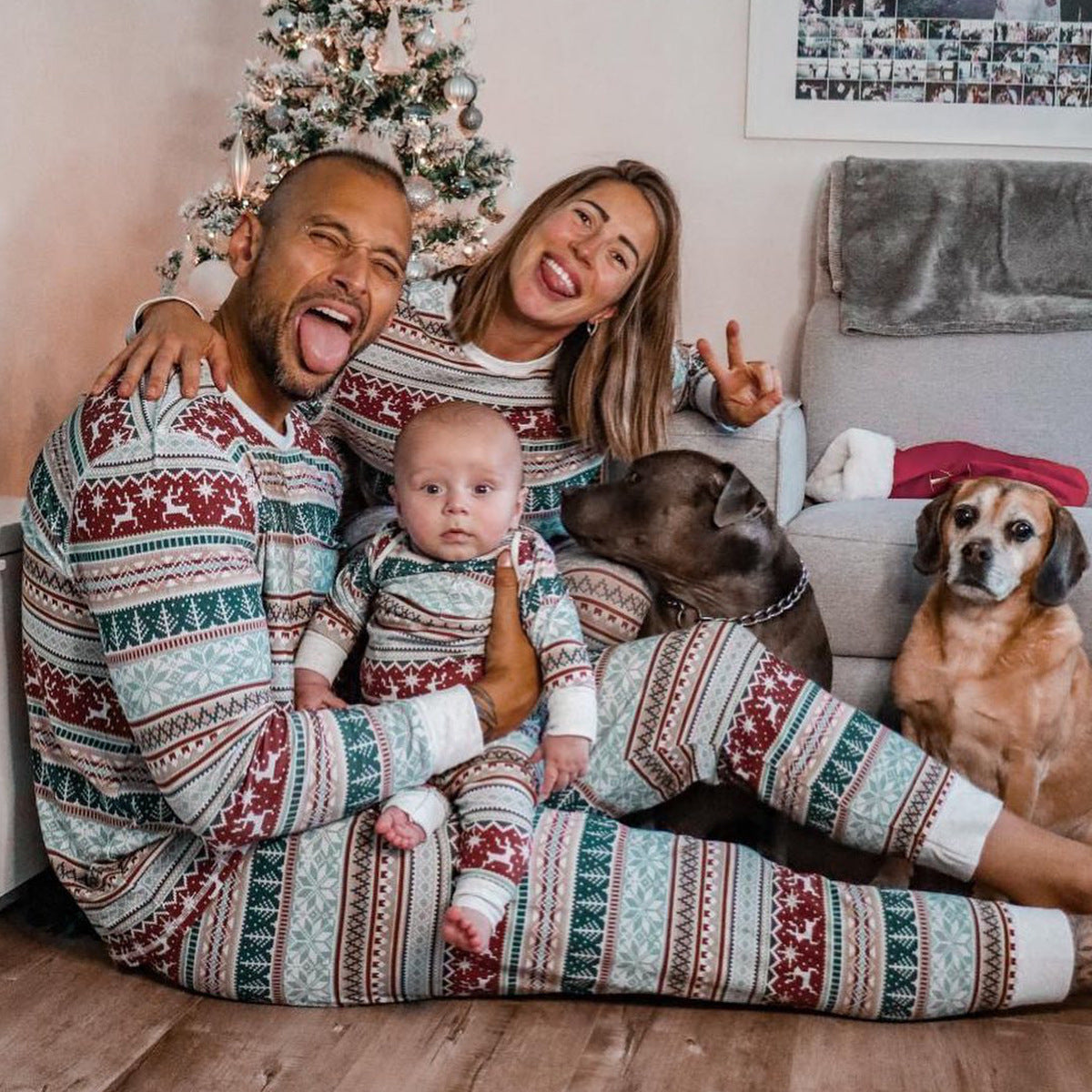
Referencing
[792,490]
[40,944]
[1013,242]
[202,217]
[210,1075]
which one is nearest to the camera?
[210,1075]

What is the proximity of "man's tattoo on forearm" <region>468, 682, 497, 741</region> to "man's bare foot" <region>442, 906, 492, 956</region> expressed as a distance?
222 mm

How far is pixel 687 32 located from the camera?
3586mm

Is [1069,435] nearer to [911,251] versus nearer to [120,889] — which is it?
[911,251]

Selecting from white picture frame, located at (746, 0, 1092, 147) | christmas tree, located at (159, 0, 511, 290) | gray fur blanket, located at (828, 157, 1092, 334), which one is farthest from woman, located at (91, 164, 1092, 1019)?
white picture frame, located at (746, 0, 1092, 147)

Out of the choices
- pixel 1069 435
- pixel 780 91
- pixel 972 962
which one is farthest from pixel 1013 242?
pixel 972 962

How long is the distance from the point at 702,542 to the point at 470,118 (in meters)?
1.38

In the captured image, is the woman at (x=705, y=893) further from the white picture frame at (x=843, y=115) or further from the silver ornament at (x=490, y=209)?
the white picture frame at (x=843, y=115)

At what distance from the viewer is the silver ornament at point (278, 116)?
3021mm

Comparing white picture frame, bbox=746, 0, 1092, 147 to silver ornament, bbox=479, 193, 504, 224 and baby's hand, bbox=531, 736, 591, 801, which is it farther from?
baby's hand, bbox=531, 736, 591, 801

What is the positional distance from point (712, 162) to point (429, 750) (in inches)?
96.8

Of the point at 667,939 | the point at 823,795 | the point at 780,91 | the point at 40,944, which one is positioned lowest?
the point at 40,944

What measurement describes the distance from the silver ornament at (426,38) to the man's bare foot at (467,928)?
2.09 m

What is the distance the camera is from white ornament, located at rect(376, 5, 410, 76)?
3.06 metres

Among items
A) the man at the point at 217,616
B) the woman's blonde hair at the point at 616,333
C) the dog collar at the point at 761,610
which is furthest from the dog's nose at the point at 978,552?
the man at the point at 217,616
